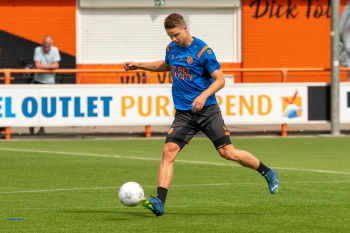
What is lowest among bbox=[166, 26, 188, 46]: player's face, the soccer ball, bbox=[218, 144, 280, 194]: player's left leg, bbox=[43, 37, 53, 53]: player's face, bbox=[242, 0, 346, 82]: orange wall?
the soccer ball

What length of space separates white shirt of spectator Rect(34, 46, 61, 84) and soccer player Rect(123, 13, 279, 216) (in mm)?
10102

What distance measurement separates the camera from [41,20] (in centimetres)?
2592

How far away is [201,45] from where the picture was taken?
7355 mm

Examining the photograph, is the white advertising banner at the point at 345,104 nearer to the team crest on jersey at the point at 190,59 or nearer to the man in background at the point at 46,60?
the man in background at the point at 46,60

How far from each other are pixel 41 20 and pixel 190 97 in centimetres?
1936

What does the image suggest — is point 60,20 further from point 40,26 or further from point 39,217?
point 39,217

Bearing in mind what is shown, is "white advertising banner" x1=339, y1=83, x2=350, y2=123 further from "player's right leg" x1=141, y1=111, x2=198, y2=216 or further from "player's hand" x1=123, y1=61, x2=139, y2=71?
"player's right leg" x1=141, y1=111, x2=198, y2=216

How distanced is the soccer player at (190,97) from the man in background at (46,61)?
10.1m

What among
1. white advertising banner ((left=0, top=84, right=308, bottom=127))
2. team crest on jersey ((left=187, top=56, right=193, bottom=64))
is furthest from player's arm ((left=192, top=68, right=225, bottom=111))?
white advertising banner ((left=0, top=84, right=308, bottom=127))

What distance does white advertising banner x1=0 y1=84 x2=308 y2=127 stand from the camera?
56.1ft

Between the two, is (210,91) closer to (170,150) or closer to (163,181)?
(170,150)

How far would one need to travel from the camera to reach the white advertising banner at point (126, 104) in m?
17.1

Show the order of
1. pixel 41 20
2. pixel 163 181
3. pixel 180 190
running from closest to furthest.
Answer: pixel 163 181, pixel 180 190, pixel 41 20

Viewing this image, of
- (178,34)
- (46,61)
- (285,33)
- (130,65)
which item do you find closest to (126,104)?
(46,61)
